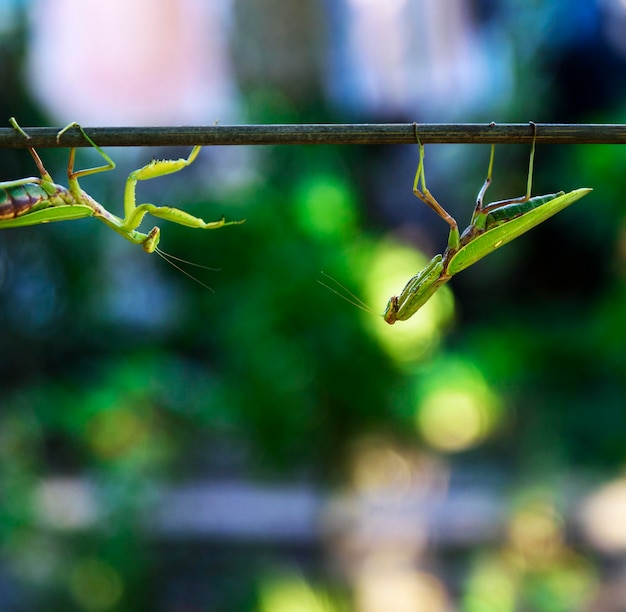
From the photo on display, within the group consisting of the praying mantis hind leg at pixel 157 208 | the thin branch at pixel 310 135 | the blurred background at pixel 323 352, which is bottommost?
the blurred background at pixel 323 352

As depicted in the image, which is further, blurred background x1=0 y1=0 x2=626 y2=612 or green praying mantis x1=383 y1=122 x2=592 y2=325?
blurred background x1=0 y1=0 x2=626 y2=612

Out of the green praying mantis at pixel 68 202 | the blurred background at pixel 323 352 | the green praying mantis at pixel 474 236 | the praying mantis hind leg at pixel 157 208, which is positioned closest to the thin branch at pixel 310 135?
the green praying mantis at pixel 68 202

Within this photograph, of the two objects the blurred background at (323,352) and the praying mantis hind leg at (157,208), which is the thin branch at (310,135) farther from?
the blurred background at (323,352)

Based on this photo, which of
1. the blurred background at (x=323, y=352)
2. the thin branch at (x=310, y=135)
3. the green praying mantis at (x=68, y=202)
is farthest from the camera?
the blurred background at (x=323, y=352)

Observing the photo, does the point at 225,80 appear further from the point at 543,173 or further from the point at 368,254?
the point at 368,254

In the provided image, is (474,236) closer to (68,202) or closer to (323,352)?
(68,202)

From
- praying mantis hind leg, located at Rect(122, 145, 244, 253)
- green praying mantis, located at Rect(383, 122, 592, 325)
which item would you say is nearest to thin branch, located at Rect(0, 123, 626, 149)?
praying mantis hind leg, located at Rect(122, 145, 244, 253)

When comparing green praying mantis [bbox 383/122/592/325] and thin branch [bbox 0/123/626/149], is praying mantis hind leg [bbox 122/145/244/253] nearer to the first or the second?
thin branch [bbox 0/123/626/149]
